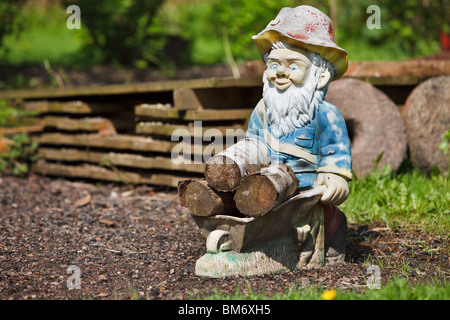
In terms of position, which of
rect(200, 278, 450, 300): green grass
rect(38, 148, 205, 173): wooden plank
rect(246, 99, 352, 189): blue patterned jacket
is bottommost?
rect(200, 278, 450, 300): green grass

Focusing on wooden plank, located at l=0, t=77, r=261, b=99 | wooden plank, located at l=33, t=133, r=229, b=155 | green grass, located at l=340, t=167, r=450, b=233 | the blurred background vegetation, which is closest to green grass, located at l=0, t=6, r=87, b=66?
the blurred background vegetation

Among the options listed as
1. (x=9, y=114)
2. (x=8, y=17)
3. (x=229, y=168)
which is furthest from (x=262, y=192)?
(x=8, y=17)

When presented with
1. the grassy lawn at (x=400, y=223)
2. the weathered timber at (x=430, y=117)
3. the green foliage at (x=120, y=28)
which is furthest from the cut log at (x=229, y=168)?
the green foliage at (x=120, y=28)

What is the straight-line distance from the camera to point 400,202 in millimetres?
4414

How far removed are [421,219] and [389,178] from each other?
73 cm

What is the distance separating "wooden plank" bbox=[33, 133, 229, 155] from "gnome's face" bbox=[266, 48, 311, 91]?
1.68m

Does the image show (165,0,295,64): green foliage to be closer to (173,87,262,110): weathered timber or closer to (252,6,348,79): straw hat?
(173,87,262,110): weathered timber

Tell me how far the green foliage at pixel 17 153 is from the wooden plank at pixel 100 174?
4.8 inches

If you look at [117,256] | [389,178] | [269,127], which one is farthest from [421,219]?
[117,256]

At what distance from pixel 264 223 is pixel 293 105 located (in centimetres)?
67

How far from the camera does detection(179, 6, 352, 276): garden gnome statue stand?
3.17 meters

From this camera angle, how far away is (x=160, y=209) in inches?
195

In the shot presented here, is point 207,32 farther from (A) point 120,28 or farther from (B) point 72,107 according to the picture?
(B) point 72,107

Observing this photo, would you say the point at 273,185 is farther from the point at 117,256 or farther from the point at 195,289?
the point at 117,256
